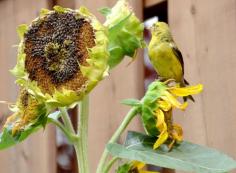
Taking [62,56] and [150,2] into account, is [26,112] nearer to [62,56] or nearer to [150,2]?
[62,56]

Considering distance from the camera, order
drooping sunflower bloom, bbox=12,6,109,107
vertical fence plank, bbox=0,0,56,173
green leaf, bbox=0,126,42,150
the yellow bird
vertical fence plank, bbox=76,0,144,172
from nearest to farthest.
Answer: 1. drooping sunflower bloom, bbox=12,6,109,107
2. green leaf, bbox=0,126,42,150
3. the yellow bird
4. vertical fence plank, bbox=76,0,144,172
5. vertical fence plank, bbox=0,0,56,173

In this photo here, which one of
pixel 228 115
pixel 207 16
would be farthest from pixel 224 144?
pixel 207 16

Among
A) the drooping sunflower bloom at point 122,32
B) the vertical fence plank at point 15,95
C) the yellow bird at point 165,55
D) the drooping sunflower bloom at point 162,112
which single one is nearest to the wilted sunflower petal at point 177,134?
the drooping sunflower bloom at point 162,112

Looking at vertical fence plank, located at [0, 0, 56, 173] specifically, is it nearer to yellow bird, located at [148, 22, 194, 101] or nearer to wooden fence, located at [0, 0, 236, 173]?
wooden fence, located at [0, 0, 236, 173]

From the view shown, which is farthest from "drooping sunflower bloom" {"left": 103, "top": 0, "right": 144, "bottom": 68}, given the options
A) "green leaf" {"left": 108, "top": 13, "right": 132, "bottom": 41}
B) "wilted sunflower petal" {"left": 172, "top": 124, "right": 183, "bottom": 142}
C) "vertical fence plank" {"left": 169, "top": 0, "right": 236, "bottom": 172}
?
"vertical fence plank" {"left": 169, "top": 0, "right": 236, "bottom": 172}

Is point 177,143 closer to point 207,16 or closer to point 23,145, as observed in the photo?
point 207,16

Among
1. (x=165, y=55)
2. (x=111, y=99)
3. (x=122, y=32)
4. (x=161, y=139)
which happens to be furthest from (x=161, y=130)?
(x=111, y=99)

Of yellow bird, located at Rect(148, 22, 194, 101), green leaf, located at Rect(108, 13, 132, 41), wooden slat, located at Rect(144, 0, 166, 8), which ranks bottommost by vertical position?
yellow bird, located at Rect(148, 22, 194, 101)
